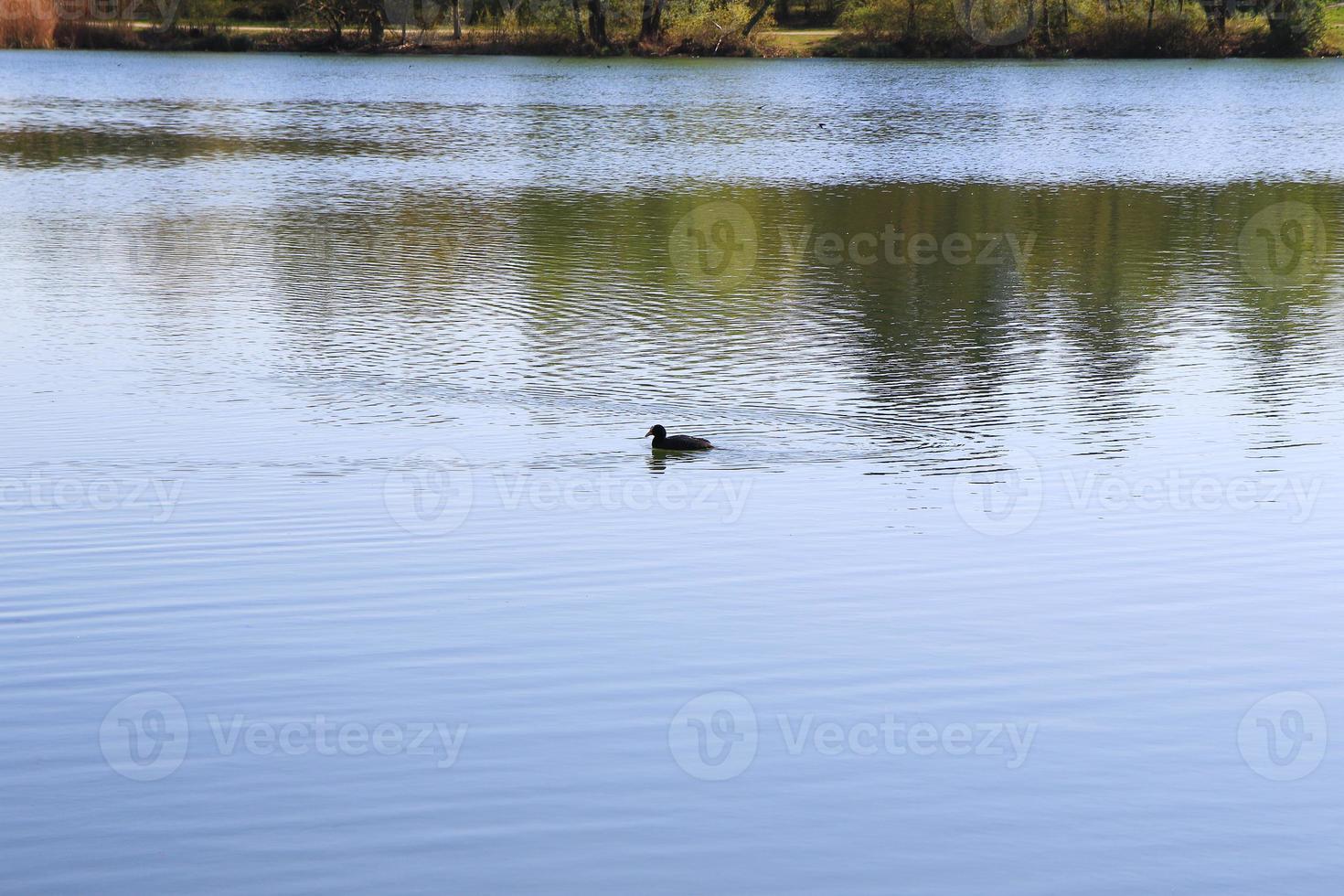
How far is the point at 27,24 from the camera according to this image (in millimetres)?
71438

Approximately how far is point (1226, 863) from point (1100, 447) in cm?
671

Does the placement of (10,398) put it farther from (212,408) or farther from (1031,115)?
(1031,115)

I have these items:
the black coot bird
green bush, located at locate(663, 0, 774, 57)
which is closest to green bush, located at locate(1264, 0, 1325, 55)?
green bush, located at locate(663, 0, 774, 57)

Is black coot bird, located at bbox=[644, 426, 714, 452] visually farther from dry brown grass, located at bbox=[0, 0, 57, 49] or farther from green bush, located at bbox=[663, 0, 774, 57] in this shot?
dry brown grass, located at bbox=[0, 0, 57, 49]

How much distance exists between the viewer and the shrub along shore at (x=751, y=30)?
72688 mm

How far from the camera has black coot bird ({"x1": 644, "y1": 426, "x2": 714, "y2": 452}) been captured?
12266 mm

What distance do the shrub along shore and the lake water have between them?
1975 inches

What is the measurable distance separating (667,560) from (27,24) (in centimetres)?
7172

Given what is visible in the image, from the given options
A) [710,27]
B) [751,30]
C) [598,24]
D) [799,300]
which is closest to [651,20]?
[598,24]

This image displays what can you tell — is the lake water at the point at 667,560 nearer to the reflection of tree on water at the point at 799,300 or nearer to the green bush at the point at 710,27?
the reflection of tree on water at the point at 799,300

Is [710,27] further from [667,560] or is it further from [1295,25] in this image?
[667,560]

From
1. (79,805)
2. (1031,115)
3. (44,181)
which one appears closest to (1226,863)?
(79,805)

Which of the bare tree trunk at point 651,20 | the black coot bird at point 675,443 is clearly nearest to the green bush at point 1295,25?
the bare tree trunk at point 651,20

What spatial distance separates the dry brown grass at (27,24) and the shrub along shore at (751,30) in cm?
7
